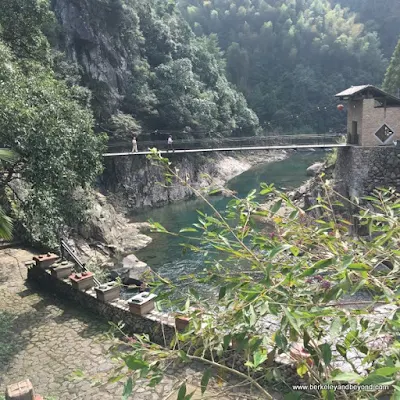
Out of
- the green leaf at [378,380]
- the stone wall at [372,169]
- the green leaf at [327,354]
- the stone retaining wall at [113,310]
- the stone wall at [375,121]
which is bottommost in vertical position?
the stone retaining wall at [113,310]

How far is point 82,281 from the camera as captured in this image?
6.93m

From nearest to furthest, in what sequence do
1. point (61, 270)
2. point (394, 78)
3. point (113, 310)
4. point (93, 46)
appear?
point (113, 310), point (61, 270), point (93, 46), point (394, 78)

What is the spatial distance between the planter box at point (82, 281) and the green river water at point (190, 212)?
287cm

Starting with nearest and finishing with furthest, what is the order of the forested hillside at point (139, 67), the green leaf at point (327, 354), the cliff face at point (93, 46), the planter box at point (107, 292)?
1. the green leaf at point (327, 354)
2. the planter box at point (107, 292)
3. the cliff face at point (93, 46)
4. the forested hillside at point (139, 67)

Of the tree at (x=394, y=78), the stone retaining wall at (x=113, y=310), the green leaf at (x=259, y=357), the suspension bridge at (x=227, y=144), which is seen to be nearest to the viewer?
the green leaf at (x=259, y=357)

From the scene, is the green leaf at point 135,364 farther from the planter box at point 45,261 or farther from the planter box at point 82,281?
the planter box at point 45,261

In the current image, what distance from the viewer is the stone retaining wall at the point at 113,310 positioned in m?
5.63

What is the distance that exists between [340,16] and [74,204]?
63147mm

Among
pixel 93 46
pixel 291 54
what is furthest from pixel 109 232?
pixel 291 54

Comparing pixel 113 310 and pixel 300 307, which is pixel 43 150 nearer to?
pixel 113 310

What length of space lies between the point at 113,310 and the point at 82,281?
3.30 ft

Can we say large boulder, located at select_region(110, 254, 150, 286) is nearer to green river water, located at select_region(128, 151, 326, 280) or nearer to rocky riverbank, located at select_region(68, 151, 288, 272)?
rocky riverbank, located at select_region(68, 151, 288, 272)

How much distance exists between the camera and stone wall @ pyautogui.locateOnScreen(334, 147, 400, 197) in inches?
587

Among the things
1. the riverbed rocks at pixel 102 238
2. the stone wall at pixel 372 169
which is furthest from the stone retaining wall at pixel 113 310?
the stone wall at pixel 372 169
